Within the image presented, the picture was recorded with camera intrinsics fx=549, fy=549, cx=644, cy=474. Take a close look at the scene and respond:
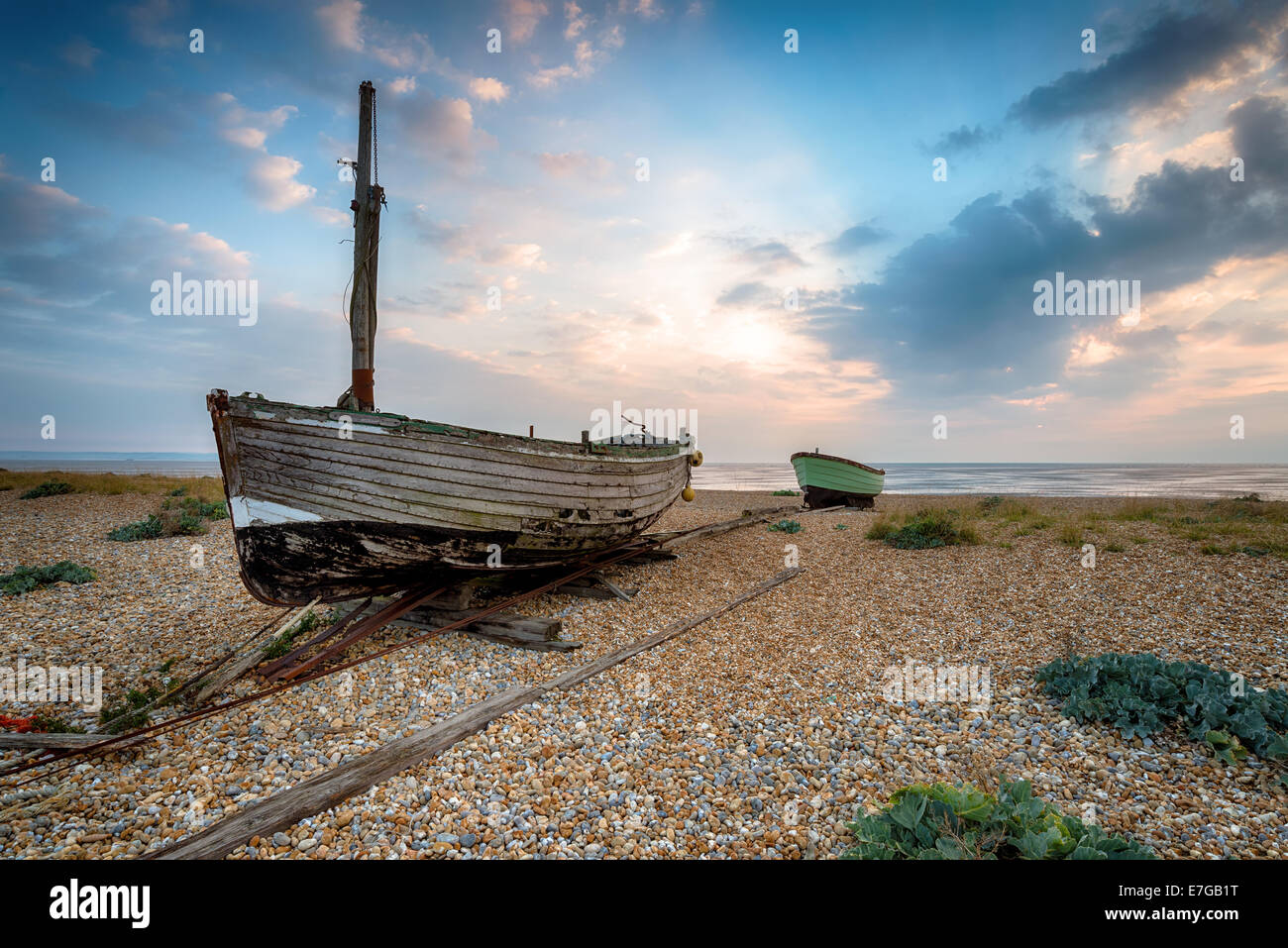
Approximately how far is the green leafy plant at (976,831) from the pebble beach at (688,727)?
1.80 feet

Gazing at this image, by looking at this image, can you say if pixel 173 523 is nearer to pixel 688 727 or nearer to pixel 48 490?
pixel 48 490

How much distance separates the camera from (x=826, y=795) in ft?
12.3

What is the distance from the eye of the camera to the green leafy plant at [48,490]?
63.6 ft

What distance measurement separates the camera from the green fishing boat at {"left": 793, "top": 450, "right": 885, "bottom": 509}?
68.7 ft

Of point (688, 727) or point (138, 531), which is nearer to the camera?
point (688, 727)

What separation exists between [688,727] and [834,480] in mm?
18035

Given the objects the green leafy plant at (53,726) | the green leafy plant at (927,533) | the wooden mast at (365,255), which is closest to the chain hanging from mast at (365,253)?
the wooden mast at (365,255)

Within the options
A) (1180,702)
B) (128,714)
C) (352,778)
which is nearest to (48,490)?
(128,714)

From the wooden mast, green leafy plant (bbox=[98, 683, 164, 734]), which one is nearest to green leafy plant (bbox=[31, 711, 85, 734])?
green leafy plant (bbox=[98, 683, 164, 734])

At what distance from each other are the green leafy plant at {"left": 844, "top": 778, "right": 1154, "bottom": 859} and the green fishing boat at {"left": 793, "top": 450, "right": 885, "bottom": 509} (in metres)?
18.6

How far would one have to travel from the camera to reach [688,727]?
478 centimetres

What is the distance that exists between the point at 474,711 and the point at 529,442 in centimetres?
324

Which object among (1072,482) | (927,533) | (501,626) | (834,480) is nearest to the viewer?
(501,626)

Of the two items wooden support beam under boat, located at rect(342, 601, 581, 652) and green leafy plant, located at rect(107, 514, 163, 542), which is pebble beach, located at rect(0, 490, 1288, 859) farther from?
green leafy plant, located at rect(107, 514, 163, 542)
